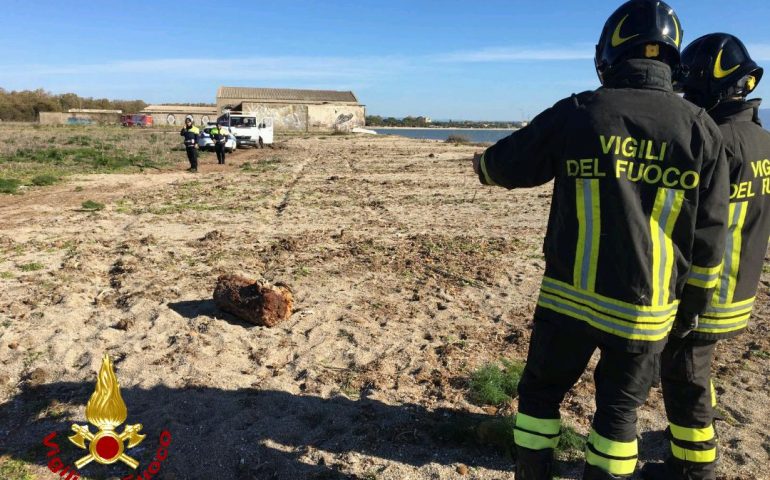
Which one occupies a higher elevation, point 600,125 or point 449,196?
point 600,125

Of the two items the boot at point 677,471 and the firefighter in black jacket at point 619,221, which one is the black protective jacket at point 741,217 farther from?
the boot at point 677,471

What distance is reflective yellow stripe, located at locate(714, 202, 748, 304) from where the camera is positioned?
2496mm

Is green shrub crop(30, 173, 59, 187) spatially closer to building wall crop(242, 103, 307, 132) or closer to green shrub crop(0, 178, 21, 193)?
green shrub crop(0, 178, 21, 193)

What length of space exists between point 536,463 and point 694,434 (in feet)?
3.00

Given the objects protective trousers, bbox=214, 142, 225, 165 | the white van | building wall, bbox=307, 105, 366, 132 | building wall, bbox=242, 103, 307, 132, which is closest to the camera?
protective trousers, bbox=214, 142, 225, 165

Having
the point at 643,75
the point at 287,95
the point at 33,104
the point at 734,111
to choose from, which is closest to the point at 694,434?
the point at 734,111

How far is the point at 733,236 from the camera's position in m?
2.50

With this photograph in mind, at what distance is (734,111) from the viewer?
2.53 m

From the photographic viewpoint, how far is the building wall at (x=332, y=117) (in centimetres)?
5744

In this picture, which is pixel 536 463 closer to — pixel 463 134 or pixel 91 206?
pixel 91 206

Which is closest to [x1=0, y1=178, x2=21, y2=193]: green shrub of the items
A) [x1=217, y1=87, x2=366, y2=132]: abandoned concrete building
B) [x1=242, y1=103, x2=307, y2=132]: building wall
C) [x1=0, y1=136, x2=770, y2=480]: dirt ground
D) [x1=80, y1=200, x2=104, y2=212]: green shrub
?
[x1=80, y1=200, x2=104, y2=212]: green shrub

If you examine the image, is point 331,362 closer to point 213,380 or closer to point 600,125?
point 213,380

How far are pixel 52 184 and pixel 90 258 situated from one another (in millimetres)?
8004

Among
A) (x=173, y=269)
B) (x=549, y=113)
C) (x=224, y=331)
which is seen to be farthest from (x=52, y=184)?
(x=549, y=113)
